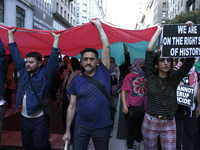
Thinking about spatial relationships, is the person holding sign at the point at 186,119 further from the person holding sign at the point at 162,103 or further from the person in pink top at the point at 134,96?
the person holding sign at the point at 162,103

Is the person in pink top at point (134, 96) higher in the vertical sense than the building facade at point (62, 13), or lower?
lower

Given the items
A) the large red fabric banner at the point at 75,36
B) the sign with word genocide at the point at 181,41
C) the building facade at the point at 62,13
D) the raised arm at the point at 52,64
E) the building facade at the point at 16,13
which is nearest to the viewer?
the sign with word genocide at the point at 181,41

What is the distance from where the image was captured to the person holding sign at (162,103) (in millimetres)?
2375

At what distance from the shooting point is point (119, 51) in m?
6.70

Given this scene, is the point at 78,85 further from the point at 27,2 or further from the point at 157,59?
the point at 27,2

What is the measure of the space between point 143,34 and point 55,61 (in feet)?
6.43

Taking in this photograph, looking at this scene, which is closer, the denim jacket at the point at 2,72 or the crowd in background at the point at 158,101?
the crowd in background at the point at 158,101

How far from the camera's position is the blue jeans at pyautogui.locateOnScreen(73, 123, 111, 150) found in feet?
7.54

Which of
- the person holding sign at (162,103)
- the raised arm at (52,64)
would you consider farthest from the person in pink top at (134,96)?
the raised arm at (52,64)

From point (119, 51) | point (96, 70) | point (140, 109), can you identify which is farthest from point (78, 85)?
point (119, 51)

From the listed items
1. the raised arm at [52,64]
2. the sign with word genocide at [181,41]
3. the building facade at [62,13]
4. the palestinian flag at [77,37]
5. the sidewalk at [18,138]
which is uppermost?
the building facade at [62,13]

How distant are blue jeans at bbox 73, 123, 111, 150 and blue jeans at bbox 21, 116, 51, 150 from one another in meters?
0.57

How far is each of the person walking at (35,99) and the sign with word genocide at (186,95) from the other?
6.90 feet

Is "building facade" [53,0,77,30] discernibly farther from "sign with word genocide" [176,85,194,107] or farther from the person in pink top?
"sign with word genocide" [176,85,194,107]
